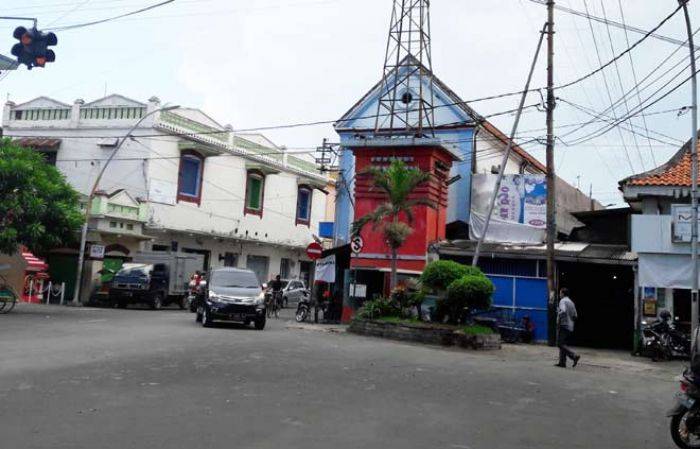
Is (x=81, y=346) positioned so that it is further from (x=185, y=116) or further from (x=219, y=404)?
(x=185, y=116)

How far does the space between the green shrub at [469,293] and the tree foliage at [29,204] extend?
554 inches

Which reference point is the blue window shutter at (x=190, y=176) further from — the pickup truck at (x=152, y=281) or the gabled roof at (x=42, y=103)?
the gabled roof at (x=42, y=103)

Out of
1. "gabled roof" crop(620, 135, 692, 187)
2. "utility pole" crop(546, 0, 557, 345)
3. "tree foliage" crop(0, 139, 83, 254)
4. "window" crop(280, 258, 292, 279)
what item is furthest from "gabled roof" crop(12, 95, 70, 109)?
"gabled roof" crop(620, 135, 692, 187)

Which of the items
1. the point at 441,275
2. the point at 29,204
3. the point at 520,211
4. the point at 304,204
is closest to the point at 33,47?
the point at 29,204

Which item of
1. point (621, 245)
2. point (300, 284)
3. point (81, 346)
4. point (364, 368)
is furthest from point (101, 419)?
point (300, 284)

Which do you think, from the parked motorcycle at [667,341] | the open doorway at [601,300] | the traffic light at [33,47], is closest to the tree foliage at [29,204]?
the traffic light at [33,47]

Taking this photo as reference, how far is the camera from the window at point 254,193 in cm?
4134

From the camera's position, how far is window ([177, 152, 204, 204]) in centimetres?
3612

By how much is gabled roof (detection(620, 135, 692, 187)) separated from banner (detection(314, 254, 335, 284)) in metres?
10.2

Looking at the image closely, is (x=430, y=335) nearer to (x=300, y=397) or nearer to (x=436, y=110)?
(x=300, y=397)

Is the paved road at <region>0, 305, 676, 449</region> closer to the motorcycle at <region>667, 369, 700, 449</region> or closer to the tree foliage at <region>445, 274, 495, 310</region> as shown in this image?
the motorcycle at <region>667, 369, 700, 449</region>

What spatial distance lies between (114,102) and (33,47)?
75.9 ft

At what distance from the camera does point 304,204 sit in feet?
156

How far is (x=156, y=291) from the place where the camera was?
2997 centimetres
